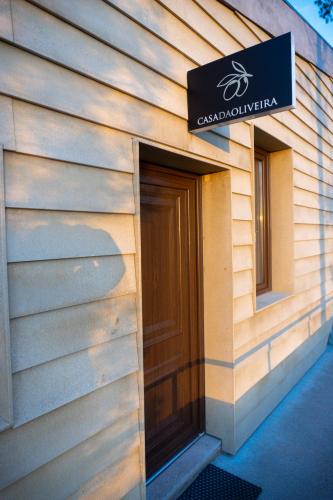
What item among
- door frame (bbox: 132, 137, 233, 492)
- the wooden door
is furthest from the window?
the wooden door

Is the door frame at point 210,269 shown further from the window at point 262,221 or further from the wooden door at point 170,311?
the window at point 262,221

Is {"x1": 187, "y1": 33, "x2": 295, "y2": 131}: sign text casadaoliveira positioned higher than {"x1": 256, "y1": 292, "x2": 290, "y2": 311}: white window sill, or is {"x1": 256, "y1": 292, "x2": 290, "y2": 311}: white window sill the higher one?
{"x1": 187, "y1": 33, "x2": 295, "y2": 131}: sign text casadaoliveira

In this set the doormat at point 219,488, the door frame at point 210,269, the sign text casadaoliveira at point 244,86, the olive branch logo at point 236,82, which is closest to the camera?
the sign text casadaoliveira at point 244,86

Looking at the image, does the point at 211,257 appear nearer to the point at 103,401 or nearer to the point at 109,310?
the point at 109,310

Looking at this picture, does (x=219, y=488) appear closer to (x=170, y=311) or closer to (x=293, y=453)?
(x=293, y=453)

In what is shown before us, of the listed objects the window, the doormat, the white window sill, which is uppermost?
the window

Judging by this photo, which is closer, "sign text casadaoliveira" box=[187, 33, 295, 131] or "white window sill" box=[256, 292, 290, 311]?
"sign text casadaoliveira" box=[187, 33, 295, 131]

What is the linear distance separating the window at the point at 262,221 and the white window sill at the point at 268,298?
0.07 metres

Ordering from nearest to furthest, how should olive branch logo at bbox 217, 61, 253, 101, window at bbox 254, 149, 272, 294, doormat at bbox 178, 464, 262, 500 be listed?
olive branch logo at bbox 217, 61, 253, 101, doormat at bbox 178, 464, 262, 500, window at bbox 254, 149, 272, 294

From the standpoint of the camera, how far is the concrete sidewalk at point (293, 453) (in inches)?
87.3

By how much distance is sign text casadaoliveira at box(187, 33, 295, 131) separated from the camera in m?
1.69

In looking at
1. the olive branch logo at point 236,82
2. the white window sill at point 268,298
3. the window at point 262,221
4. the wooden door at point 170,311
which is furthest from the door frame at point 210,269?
the window at point 262,221

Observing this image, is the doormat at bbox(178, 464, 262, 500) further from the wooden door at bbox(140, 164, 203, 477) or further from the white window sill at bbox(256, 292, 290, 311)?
the white window sill at bbox(256, 292, 290, 311)

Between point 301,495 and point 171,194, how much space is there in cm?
229
